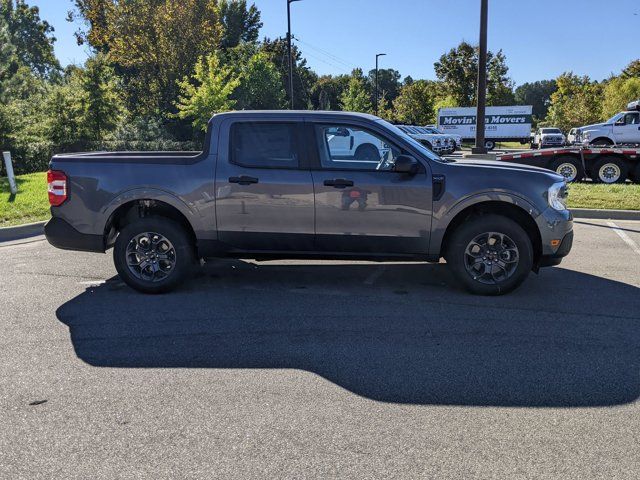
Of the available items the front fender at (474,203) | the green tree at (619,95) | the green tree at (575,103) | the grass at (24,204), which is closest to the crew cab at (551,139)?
the green tree at (619,95)

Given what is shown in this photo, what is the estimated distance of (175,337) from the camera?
15.1 ft

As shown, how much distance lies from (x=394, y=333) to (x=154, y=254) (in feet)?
8.86

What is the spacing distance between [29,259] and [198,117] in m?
22.4

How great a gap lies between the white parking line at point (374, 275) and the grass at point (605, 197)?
610cm

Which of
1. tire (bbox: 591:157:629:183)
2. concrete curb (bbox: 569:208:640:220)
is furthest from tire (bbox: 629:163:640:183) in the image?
concrete curb (bbox: 569:208:640:220)

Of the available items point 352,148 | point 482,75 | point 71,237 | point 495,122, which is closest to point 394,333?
point 352,148

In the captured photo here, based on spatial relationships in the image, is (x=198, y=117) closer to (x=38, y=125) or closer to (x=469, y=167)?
(x=38, y=125)

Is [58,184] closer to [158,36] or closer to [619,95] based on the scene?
[158,36]

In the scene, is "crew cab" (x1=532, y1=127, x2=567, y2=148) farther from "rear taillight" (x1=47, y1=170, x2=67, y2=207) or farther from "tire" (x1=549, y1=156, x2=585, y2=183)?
"rear taillight" (x1=47, y1=170, x2=67, y2=207)

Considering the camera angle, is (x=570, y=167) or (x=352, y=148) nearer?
(x=352, y=148)

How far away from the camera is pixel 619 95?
41562 millimetres

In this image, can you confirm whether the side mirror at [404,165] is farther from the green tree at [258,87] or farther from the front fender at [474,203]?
the green tree at [258,87]

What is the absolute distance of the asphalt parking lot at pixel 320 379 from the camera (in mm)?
2898

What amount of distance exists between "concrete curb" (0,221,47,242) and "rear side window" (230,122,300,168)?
539cm
